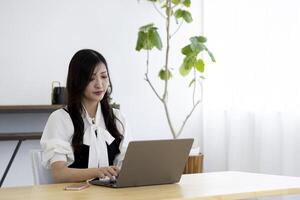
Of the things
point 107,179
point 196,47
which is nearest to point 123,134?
point 107,179

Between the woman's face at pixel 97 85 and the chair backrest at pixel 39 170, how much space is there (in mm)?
356

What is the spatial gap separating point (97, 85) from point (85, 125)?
197 mm

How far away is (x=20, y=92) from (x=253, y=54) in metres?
1.83

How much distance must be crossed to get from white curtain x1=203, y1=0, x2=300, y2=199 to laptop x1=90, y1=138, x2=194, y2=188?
2007mm

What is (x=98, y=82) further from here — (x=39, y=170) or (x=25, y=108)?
(x=25, y=108)

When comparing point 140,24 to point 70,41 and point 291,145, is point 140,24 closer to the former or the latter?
point 70,41

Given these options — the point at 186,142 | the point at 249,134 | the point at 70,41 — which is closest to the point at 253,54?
the point at 249,134

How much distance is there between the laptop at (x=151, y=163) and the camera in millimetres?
2090

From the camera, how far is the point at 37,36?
4.42m

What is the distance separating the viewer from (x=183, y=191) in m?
2.07

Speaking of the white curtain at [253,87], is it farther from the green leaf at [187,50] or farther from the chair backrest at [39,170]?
the chair backrest at [39,170]

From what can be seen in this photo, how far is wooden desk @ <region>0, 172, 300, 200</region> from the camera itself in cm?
195

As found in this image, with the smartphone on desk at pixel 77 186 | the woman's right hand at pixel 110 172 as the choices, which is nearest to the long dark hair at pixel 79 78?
the woman's right hand at pixel 110 172

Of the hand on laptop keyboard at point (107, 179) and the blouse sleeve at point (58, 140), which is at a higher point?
the blouse sleeve at point (58, 140)
